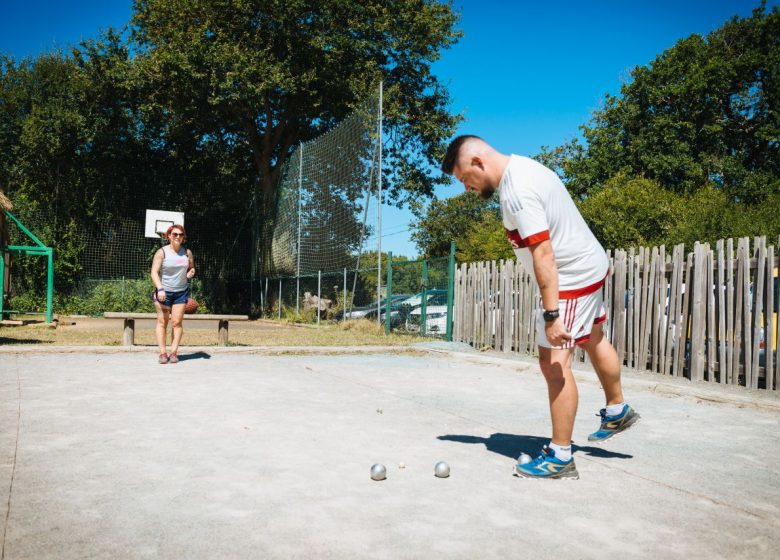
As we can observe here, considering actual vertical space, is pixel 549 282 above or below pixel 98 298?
above

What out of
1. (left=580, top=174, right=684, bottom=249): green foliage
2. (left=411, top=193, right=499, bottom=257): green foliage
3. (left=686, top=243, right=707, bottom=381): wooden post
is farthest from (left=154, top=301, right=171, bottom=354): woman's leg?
(left=411, top=193, right=499, bottom=257): green foliage

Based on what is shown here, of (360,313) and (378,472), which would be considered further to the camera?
(360,313)

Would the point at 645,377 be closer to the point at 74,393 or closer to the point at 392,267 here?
the point at 74,393

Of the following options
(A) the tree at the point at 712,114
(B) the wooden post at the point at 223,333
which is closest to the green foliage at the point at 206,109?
(A) the tree at the point at 712,114

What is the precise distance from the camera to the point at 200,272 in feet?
89.6

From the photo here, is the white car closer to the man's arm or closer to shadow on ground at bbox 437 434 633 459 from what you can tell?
shadow on ground at bbox 437 434 633 459

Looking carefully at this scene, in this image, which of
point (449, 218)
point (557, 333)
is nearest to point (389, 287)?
point (557, 333)

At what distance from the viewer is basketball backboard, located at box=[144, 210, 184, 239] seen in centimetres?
2452

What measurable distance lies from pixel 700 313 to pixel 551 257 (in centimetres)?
510

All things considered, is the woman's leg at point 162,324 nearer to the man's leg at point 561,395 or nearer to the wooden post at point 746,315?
the man's leg at point 561,395

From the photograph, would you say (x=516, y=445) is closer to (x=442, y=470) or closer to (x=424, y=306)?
(x=442, y=470)

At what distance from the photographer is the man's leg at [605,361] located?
12.4 ft

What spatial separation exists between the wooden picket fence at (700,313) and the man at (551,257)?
2349 mm

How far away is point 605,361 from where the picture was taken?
3783 millimetres
